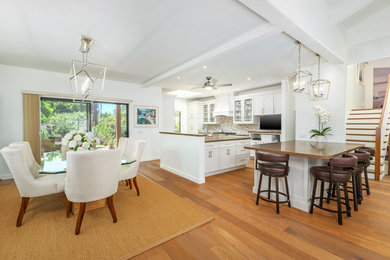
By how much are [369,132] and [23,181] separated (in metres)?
6.95

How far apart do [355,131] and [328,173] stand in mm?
3693

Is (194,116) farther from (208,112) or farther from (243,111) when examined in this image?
(243,111)

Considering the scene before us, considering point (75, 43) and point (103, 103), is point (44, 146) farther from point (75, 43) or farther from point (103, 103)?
point (75, 43)

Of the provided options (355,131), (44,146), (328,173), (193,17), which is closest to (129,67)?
(193,17)

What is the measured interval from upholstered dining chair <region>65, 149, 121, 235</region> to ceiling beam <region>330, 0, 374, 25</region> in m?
3.84

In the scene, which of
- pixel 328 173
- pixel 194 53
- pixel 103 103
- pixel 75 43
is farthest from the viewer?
pixel 103 103

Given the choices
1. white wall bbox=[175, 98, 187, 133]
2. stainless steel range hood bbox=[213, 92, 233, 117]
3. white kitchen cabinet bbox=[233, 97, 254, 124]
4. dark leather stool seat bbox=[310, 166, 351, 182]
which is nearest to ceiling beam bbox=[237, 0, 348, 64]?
dark leather stool seat bbox=[310, 166, 351, 182]

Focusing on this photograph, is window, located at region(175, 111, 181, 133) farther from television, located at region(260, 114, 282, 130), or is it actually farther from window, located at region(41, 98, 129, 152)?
television, located at region(260, 114, 282, 130)

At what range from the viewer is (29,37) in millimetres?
2645

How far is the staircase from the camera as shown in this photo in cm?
389

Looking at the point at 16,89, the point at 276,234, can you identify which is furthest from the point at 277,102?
the point at 16,89

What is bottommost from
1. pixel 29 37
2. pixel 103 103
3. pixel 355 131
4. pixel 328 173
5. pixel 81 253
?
pixel 81 253

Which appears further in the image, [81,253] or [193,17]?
[193,17]

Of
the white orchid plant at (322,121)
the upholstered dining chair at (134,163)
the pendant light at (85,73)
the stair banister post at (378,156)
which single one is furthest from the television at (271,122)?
the pendant light at (85,73)
